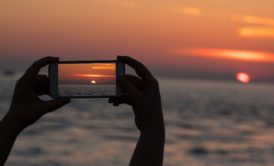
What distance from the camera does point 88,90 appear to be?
2.13 m

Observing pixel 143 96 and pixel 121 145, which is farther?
pixel 121 145

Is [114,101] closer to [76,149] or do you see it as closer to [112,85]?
[112,85]

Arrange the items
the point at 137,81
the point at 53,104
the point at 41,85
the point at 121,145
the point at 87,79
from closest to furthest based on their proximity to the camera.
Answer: the point at 53,104, the point at 137,81, the point at 41,85, the point at 87,79, the point at 121,145

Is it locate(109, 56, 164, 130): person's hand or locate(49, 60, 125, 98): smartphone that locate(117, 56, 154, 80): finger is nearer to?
locate(109, 56, 164, 130): person's hand

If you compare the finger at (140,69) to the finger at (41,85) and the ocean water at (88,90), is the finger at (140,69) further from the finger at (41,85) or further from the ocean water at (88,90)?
the finger at (41,85)

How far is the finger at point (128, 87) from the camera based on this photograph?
1.86m

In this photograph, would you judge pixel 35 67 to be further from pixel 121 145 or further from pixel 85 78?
pixel 121 145

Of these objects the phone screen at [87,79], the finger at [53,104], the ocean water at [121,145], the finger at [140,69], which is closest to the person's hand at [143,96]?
the finger at [140,69]

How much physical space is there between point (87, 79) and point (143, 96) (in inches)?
17.4

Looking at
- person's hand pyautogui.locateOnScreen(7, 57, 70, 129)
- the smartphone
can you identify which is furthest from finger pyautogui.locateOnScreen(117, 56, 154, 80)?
person's hand pyautogui.locateOnScreen(7, 57, 70, 129)

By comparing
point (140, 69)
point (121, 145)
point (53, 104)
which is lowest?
point (121, 145)

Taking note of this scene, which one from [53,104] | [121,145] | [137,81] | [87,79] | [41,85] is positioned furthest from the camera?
[121,145]

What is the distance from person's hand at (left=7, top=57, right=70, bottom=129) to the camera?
6.00 feet

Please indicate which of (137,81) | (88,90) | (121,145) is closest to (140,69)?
(137,81)
